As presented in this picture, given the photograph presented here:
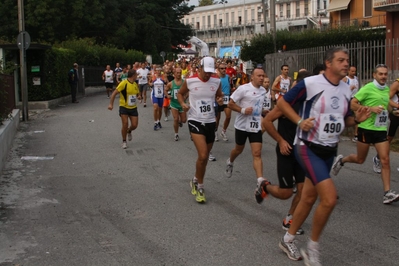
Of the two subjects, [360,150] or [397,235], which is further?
[360,150]

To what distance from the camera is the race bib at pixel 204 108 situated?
827 centimetres

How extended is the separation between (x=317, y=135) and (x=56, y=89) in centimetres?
2239

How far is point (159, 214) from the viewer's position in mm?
7414

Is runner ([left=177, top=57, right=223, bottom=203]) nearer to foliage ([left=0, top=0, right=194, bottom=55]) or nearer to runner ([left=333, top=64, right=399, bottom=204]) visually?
runner ([left=333, top=64, right=399, bottom=204])

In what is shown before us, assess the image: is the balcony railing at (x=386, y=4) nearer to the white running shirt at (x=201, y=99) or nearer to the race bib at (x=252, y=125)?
the race bib at (x=252, y=125)

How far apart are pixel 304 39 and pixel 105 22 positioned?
86.9 ft

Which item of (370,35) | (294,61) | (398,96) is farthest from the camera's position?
(370,35)

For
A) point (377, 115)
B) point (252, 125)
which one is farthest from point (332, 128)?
point (252, 125)

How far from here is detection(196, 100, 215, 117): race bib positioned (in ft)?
27.1

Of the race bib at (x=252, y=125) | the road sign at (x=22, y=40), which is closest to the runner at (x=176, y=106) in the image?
the race bib at (x=252, y=125)

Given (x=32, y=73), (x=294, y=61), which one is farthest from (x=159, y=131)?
(x=32, y=73)

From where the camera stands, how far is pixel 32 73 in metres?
24.7

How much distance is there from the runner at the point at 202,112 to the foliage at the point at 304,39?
24.6m

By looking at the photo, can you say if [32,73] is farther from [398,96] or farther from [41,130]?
[398,96]
